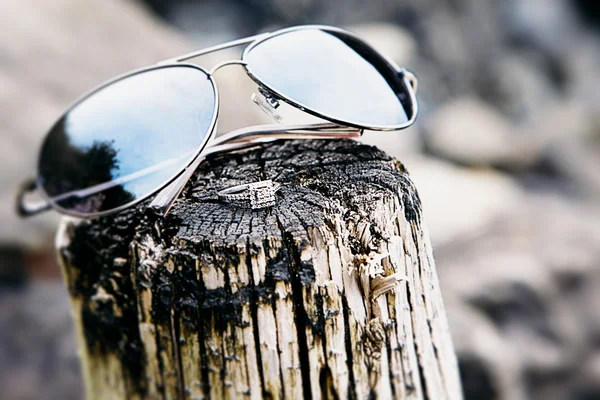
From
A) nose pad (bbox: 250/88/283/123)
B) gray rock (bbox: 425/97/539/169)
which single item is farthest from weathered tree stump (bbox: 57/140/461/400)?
gray rock (bbox: 425/97/539/169)

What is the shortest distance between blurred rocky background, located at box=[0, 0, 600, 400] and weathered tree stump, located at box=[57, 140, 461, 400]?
1.30m

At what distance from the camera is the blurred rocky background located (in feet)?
7.29

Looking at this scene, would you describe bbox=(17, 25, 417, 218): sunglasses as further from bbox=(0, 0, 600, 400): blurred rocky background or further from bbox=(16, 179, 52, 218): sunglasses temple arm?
bbox=(0, 0, 600, 400): blurred rocky background

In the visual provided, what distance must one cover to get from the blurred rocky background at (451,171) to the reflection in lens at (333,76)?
1.33m

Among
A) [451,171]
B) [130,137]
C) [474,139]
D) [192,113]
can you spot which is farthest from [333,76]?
[474,139]

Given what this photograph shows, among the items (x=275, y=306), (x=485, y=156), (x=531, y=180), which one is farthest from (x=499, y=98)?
(x=275, y=306)

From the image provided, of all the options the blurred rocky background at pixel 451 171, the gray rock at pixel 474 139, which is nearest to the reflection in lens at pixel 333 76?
the blurred rocky background at pixel 451 171

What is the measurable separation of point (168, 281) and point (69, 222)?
427mm

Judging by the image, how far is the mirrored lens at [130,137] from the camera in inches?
41.6

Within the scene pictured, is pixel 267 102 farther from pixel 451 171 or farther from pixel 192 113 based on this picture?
pixel 451 171

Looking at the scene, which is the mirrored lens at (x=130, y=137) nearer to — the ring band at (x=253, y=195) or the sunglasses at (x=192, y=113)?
the sunglasses at (x=192, y=113)

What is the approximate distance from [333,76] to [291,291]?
523 mm

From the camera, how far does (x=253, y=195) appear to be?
94cm

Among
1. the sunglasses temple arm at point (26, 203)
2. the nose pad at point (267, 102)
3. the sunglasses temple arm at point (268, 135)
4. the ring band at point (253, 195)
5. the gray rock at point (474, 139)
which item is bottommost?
the ring band at point (253, 195)
